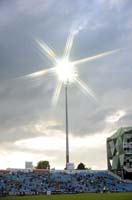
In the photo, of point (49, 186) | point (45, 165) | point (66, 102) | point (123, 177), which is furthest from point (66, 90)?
point (45, 165)

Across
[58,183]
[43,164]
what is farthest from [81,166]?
[58,183]

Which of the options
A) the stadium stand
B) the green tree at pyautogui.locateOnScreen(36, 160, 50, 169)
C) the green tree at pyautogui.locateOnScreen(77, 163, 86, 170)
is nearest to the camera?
the stadium stand

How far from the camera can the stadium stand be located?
90438 mm

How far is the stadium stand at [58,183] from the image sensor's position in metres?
90.4

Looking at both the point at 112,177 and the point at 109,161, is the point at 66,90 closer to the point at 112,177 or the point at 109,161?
the point at 112,177

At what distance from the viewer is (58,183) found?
99.0 metres

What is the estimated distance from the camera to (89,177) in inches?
4257

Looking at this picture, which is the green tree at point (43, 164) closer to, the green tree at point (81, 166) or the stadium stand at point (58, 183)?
the green tree at point (81, 166)

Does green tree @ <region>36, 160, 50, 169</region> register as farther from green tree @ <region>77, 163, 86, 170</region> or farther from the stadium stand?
the stadium stand

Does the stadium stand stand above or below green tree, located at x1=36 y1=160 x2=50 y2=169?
below

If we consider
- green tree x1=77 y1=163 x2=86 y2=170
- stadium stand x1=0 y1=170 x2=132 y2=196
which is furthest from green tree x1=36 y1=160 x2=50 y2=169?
stadium stand x1=0 y1=170 x2=132 y2=196

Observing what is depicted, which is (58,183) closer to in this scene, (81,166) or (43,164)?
(81,166)

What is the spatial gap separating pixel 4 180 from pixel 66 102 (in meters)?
22.1

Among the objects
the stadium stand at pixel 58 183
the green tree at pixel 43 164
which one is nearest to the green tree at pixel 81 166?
the green tree at pixel 43 164
